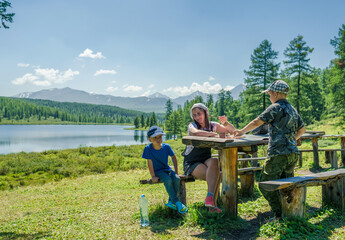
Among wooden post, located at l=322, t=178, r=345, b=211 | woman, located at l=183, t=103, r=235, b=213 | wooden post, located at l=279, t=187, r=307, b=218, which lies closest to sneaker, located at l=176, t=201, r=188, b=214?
woman, located at l=183, t=103, r=235, b=213

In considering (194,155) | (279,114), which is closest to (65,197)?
(194,155)

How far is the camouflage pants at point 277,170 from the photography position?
3949 millimetres

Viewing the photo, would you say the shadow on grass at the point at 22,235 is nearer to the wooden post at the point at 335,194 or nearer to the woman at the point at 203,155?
the woman at the point at 203,155

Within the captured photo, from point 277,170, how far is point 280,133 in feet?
1.98

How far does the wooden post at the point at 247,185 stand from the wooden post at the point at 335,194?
1.58m

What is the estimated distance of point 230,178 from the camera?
4305 millimetres

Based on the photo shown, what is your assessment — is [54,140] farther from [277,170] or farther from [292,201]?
[292,201]

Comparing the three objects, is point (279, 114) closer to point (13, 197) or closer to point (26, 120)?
point (13, 197)

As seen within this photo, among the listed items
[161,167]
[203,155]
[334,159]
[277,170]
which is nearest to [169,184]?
[161,167]

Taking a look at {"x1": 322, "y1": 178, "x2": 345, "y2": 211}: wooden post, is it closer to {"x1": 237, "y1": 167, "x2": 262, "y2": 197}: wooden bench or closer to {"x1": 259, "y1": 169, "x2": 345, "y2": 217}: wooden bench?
{"x1": 259, "y1": 169, "x2": 345, "y2": 217}: wooden bench

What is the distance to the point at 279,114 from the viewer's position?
3842 millimetres

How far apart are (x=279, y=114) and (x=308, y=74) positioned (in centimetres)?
2943

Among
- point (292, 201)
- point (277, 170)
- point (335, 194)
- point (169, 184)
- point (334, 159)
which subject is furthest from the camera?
point (334, 159)

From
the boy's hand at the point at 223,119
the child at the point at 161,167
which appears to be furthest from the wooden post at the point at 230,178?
the child at the point at 161,167
